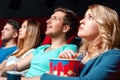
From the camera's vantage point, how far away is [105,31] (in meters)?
1.33

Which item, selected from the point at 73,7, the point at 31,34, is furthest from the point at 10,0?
the point at 31,34

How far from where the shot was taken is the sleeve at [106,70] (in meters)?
1.17

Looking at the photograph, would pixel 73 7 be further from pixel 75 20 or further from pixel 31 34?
pixel 75 20

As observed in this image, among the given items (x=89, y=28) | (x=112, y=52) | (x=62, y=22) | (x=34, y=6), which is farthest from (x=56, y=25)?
(x=34, y=6)

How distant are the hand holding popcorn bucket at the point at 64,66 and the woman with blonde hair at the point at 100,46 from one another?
0.04 metres

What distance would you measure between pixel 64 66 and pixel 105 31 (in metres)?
0.27

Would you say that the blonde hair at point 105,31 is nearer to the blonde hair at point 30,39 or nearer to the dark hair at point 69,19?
the dark hair at point 69,19

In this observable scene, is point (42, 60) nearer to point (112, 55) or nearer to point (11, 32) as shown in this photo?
point (112, 55)

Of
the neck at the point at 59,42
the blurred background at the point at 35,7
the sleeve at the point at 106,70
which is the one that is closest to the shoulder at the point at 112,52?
the sleeve at the point at 106,70

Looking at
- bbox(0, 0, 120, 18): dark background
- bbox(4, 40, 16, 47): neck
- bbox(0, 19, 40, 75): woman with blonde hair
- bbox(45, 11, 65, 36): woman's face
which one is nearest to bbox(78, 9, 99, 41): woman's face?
bbox(45, 11, 65, 36): woman's face

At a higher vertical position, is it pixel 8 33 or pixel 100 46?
pixel 8 33

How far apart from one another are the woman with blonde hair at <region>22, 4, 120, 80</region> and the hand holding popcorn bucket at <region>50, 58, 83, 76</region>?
1.6 inches

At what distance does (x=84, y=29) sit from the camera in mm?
1415

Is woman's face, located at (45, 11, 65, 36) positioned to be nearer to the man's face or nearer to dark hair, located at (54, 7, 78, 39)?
dark hair, located at (54, 7, 78, 39)
